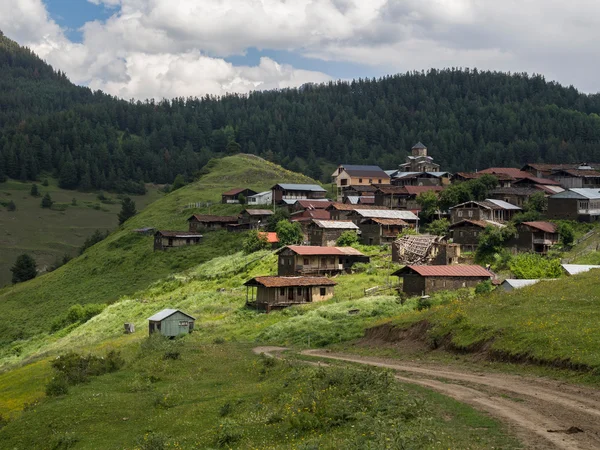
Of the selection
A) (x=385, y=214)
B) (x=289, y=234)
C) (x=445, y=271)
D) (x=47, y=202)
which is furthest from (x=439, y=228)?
(x=47, y=202)

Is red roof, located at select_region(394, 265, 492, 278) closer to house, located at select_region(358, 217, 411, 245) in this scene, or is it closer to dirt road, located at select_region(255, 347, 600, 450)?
dirt road, located at select_region(255, 347, 600, 450)

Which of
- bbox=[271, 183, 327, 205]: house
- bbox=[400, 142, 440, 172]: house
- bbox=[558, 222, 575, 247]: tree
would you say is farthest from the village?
bbox=[400, 142, 440, 172]: house

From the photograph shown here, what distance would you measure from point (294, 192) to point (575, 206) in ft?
170

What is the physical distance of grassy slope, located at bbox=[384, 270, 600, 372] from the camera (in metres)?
29.5

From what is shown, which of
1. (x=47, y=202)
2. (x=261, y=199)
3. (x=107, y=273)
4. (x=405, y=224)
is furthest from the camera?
(x=47, y=202)

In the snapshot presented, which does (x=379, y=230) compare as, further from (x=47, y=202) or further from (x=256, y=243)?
(x=47, y=202)

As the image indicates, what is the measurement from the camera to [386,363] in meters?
35.4

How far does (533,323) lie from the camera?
111ft

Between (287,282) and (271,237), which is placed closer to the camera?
(287,282)

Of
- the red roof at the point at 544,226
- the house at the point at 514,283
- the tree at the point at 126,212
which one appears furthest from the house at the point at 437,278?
the tree at the point at 126,212

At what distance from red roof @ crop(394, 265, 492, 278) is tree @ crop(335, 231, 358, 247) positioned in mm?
27570

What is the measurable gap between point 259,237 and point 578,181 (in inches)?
2097

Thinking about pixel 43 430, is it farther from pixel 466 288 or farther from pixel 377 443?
pixel 466 288

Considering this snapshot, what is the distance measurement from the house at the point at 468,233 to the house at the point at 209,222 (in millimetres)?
41388
